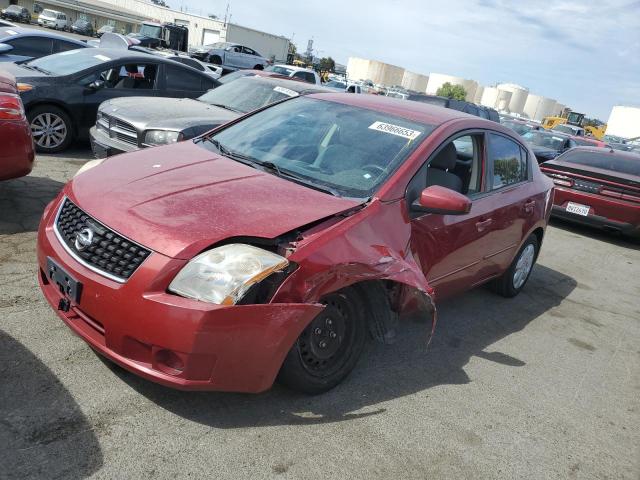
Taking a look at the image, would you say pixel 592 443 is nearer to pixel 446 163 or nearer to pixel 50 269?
pixel 446 163

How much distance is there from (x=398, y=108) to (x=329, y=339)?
1.90 metres

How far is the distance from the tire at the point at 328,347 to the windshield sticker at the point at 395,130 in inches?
47.3

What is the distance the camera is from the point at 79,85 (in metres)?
7.93

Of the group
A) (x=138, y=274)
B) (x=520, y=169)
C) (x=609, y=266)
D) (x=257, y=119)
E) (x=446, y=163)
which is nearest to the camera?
(x=138, y=274)

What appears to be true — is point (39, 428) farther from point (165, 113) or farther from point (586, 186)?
point (586, 186)

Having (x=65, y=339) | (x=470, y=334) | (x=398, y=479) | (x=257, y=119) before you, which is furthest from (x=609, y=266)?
(x=65, y=339)

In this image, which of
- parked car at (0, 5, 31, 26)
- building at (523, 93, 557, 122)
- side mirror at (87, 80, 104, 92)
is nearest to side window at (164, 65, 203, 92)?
side mirror at (87, 80, 104, 92)

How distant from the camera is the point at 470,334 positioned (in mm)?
4578

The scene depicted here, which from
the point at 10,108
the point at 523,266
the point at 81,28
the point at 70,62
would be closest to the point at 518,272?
the point at 523,266

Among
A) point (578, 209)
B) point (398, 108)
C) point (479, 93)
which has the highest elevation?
point (479, 93)

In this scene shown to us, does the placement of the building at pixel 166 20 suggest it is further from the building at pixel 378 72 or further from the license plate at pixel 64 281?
the license plate at pixel 64 281

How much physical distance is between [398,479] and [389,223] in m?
1.36

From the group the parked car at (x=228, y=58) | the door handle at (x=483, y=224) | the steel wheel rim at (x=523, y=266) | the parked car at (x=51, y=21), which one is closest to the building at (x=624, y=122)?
the parked car at (x=228, y=58)

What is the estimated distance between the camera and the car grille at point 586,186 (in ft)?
30.7
